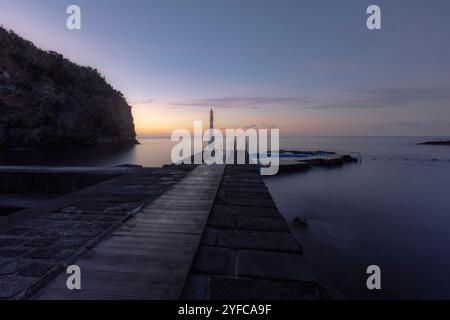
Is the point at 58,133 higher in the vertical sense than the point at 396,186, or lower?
higher

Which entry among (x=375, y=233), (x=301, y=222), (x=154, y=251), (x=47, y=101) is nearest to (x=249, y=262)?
(x=154, y=251)

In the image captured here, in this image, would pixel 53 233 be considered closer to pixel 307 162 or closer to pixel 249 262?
pixel 249 262

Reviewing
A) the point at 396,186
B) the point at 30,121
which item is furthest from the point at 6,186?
the point at 30,121

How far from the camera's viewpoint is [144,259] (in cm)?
346

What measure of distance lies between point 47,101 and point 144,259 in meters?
80.8

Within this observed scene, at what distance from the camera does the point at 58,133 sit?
237 ft

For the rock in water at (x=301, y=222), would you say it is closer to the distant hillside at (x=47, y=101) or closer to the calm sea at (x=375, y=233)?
the calm sea at (x=375, y=233)

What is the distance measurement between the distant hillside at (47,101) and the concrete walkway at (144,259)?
71.6m

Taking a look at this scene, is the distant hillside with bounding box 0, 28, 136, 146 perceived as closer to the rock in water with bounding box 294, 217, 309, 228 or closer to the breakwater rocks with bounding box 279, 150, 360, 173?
the breakwater rocks with bounding box 279, 150, 360, 173

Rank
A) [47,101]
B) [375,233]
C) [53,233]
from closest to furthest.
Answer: [53,233] → [375,233] → [47,101]

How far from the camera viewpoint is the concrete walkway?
8.95 ft

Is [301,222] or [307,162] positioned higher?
[307,162]
